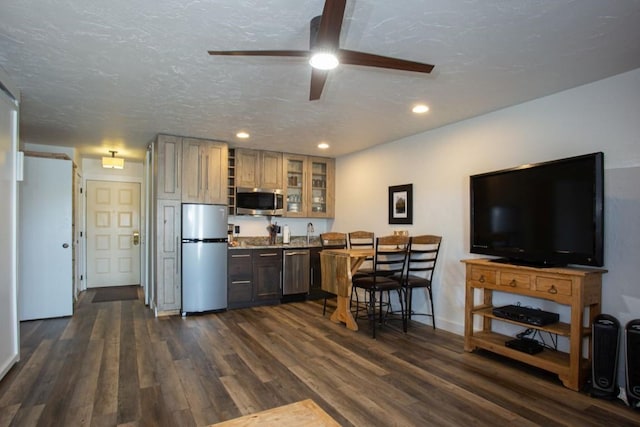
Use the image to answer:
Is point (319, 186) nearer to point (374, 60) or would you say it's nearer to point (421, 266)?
point (421, 266)

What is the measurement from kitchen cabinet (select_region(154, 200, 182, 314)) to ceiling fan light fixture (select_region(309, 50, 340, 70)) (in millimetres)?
3428

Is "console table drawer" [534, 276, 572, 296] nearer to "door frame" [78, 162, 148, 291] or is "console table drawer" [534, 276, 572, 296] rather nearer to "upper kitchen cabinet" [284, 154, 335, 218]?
"upper kitchen cabinet" [284, 154, 335, 218]

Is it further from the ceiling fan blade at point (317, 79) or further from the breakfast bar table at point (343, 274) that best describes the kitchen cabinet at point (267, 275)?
the ceiling fan blade at point (317, 79)

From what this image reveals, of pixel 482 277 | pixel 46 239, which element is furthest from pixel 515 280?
pixel 46 239

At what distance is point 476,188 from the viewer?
11.8ft

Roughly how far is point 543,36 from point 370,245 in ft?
11.0

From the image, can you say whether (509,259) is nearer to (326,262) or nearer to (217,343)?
(326,262)

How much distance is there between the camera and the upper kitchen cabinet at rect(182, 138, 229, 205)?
4797 mm

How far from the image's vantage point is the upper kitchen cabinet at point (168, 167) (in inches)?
182

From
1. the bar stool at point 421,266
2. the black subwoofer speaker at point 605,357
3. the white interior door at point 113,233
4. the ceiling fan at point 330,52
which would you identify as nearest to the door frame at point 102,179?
the white interior door at point 113,233

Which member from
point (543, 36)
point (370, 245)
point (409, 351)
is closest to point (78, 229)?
point (370, 245)

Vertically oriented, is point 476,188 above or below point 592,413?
above

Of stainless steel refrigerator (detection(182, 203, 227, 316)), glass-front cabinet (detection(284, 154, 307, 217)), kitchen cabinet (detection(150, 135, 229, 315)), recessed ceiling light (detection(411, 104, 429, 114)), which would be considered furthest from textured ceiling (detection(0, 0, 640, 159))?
glass-front cabinet (detection(284, 154, 307, 217))

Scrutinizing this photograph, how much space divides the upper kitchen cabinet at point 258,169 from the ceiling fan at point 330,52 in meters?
3.45
